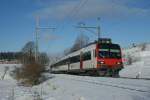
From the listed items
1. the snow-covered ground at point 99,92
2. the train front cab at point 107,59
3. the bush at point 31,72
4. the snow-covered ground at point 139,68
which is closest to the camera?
the snow-covered ground at point 99,92

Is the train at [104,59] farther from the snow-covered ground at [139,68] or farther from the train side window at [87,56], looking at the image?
the snow-covered ground at [139,68]

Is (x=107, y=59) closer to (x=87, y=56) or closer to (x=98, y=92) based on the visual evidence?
(x=87, y=56)

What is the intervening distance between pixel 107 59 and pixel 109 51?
0.83 meters

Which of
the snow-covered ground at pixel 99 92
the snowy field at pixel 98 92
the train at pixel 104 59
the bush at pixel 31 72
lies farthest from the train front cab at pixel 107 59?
the bush at pixel 31 72

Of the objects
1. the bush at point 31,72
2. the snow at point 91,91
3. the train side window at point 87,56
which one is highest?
the train side window at point 87,56

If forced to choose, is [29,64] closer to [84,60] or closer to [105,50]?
[84,60]

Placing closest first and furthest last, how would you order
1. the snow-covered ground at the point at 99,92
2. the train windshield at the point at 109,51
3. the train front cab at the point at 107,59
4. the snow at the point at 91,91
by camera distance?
the snow-covered ground at the point at 99,92 → the snow at the point at 91,91 → the train front cab at the point at 107,59 → the train windshield at the point at 109,51

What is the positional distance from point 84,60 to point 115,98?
2289 centimetres

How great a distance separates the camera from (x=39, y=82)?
4250cm

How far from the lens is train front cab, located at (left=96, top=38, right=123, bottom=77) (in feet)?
103

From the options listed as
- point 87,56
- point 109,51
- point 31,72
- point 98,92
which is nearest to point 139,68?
point 31,72

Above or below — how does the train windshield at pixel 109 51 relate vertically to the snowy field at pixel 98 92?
above

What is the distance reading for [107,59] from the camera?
31844 millimetres

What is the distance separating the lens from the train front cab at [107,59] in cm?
3139
